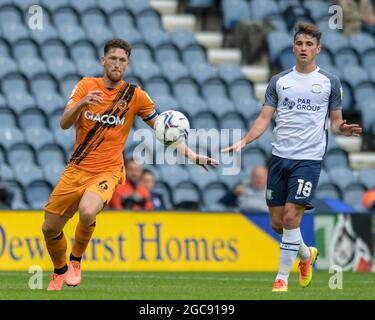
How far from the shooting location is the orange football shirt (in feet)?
33.7

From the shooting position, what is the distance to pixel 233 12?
21.0 metres

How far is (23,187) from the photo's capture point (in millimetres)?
16406

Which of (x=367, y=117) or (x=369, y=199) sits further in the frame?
(x=367, y=117)

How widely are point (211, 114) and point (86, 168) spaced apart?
8.54 m

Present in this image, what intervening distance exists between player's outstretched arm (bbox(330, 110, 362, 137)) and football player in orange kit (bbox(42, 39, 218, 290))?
3.80ft

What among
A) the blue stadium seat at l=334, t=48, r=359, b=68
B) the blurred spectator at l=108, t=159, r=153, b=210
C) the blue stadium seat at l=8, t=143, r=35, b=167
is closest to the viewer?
the blurred spectator at l=108, t=159, r=153, b=210

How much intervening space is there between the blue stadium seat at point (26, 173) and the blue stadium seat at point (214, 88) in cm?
400

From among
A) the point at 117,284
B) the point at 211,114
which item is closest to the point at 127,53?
the point at 117,284

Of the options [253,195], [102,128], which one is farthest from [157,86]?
[102,128]

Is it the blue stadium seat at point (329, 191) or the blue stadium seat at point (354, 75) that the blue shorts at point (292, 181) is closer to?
the blue stadium seat at point (329, 191)

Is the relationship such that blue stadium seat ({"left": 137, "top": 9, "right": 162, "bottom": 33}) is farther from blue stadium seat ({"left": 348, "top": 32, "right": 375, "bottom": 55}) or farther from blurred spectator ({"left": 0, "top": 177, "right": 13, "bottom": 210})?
blurred spectator ({"left": 0, "top": 177, "right": 13, "bottom": 210})

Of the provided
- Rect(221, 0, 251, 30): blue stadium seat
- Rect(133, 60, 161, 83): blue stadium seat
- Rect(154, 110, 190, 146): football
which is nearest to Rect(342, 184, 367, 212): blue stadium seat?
Rect(133, 60, 161, 83): blue stadium seat

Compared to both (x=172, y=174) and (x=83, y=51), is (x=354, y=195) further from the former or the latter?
(x=83, y=51)

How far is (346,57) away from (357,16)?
110 centimetres
